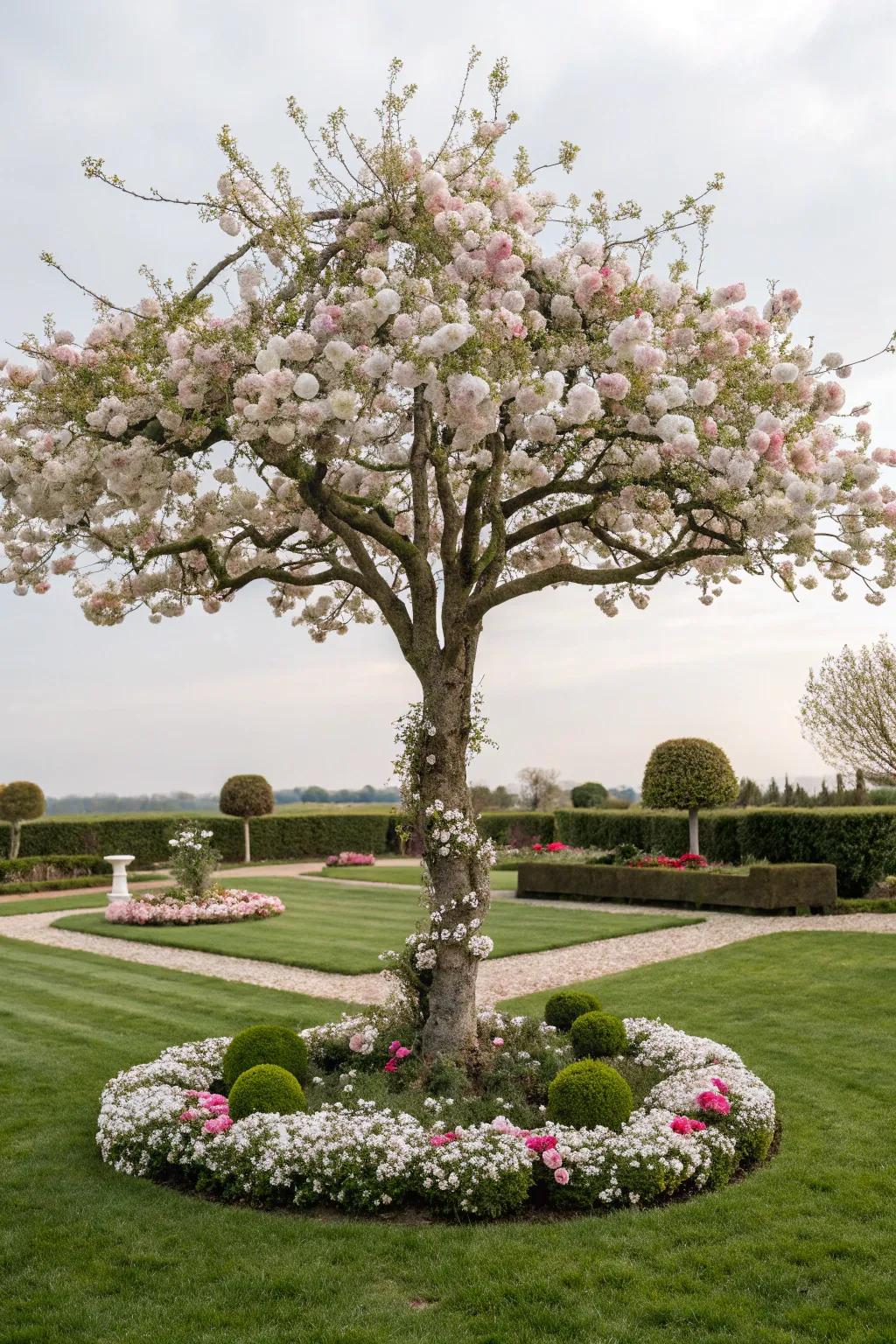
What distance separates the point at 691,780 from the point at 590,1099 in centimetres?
1418

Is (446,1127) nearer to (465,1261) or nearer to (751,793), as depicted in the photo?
(465,1261)

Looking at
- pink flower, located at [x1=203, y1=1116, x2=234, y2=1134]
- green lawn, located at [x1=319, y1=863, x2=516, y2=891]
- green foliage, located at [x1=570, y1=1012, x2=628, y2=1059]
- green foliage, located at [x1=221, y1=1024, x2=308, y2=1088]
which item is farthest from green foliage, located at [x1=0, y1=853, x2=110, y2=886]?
pink flower, located at [x1=203, y1=1116, x2=234, y2=1134]

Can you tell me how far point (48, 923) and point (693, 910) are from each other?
10.2 metres

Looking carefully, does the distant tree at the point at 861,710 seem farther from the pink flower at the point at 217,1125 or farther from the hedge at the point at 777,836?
the pink flower at the point at 217,1125

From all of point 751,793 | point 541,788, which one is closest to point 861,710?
point 751,793

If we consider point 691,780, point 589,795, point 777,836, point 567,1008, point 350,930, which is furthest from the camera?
point 589,795

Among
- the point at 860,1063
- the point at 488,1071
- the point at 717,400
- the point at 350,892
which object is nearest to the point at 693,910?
the point at 350,892

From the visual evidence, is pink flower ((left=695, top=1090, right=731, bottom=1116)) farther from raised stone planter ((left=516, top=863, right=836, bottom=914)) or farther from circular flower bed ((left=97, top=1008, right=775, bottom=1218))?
raised stone planter ((left=516, top=863, right=836, bottom=914))

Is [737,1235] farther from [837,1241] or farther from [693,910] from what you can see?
[693,910]

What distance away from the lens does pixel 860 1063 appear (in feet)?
26.8

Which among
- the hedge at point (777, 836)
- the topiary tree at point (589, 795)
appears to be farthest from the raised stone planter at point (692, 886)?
the topiary tree at point (589, 795)

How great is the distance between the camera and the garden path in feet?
37.9

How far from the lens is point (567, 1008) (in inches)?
325

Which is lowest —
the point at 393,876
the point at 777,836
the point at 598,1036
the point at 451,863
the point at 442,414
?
the point at 598,1036
